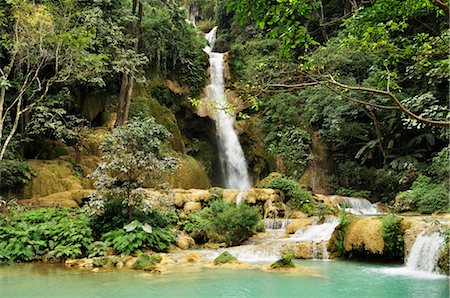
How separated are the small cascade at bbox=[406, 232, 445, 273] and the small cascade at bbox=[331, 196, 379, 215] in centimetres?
820

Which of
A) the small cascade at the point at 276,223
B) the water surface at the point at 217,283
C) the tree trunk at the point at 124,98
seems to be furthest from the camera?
the tree trunk at the point at 124,98

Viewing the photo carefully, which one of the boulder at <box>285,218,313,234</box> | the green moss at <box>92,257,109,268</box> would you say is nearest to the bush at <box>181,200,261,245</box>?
the boulder at <box>285,218,313,234</box>

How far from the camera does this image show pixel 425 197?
563 inches

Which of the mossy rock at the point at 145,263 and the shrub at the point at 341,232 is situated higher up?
the shrub at the point at 341,232

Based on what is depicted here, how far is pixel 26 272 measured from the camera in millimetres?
8109

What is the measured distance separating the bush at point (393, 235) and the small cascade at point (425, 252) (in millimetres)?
377

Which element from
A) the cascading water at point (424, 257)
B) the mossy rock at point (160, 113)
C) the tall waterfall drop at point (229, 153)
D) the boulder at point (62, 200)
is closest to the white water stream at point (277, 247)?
the cascading water at point (424, 257)

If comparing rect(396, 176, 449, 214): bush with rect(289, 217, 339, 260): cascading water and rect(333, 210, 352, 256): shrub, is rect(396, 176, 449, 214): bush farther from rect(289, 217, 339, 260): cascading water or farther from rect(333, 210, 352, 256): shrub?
rect(333, 210, 352, 256): shrub

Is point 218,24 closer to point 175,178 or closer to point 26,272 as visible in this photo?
point 175,178

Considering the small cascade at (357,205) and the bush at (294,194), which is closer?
the bush at (294,194)

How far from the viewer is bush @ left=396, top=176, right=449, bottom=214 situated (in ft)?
46.0

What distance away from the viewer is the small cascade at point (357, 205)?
1639cm

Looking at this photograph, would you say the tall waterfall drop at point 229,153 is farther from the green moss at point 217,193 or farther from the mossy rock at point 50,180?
the mossy rock at point 50,180

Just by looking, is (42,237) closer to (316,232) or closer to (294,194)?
(316,232)
